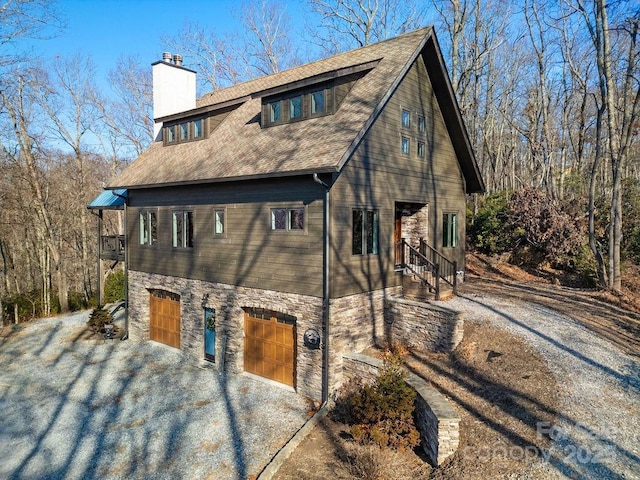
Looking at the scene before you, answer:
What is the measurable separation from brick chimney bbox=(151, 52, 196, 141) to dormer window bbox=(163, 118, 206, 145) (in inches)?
44.4

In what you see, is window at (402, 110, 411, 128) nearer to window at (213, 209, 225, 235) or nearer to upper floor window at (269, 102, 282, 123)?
upper floor window at (269, 102, 282, 123)

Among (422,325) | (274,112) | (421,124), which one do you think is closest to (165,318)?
(274,112)

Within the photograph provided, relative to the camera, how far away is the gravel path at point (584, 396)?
674cm

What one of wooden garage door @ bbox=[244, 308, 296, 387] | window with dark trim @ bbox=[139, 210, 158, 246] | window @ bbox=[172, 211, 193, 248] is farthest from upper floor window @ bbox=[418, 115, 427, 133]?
window with dark trim @ bbox=[139, 210, 158, 246]

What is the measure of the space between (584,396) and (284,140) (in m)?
9.59

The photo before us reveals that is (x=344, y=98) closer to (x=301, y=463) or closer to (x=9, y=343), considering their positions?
(x=301, y=463)

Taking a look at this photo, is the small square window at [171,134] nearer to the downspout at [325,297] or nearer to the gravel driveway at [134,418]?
the gravel driveway at [134,418]

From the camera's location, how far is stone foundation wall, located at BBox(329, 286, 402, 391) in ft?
34.7

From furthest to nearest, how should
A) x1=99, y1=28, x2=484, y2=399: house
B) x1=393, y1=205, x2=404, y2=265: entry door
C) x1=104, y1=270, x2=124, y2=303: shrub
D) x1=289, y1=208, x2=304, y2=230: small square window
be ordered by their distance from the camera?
x1=104, y1=270, x2=124, y2=303: shrub < x1=393, y1=205, x2=404, y2=265: entry door < x1=289, y1=208, x2=304, y2=230: small square window < x1=99, y1=28, x2=484, y2=399: house

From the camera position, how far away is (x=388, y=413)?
8.62 m

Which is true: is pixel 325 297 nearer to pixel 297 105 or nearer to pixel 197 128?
pixel 297 105

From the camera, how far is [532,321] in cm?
1190

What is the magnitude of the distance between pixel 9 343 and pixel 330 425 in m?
14.9

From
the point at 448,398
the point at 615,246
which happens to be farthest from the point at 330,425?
the point at 615,246
